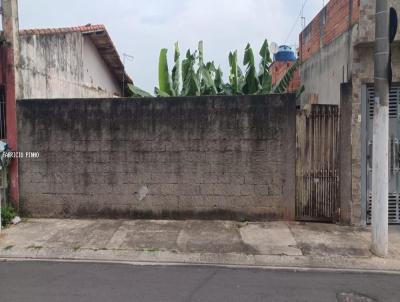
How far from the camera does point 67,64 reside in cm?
1118

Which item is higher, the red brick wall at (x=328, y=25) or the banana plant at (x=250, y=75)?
the red brick wall at (x=328, y=25)

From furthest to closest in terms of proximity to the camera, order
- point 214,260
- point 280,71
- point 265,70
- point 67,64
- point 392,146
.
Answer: point 280,71, point 67,64, point 265,70, point 392,146, point 214,260

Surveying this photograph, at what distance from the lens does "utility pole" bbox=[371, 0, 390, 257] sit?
19.4 ft

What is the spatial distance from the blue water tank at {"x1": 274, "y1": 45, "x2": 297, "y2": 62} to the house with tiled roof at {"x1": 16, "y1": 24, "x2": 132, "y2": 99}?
620 centimetres

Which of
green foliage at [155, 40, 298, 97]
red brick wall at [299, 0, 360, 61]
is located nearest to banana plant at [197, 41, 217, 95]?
green foliage at [155, 40, 298, 97]

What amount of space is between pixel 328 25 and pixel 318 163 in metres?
3.40

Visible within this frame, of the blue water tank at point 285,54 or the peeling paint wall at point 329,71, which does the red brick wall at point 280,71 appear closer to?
the blue water tank at point 285,54

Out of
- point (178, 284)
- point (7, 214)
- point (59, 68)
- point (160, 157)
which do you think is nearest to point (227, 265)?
point (178, 284)

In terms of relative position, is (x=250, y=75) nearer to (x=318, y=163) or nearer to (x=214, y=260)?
(x=318, y=163)

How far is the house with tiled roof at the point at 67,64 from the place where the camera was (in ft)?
28.6

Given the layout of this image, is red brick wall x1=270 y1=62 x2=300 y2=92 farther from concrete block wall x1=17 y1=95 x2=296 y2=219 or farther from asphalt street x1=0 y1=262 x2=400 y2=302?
asphalt street x1=0 y1=262 x2=400 y2=302

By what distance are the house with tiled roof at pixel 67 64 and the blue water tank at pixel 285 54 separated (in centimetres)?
620

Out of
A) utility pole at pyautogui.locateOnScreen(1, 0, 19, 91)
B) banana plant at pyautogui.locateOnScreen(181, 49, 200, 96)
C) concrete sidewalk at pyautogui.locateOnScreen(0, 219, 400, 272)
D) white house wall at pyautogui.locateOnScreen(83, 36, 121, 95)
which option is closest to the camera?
concrete sidewalk at pyautogui.locateOnScreen(0, 219, 400, 272)

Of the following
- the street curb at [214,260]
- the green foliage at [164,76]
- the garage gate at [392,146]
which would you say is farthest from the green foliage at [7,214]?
the garage gate at [392,146]
